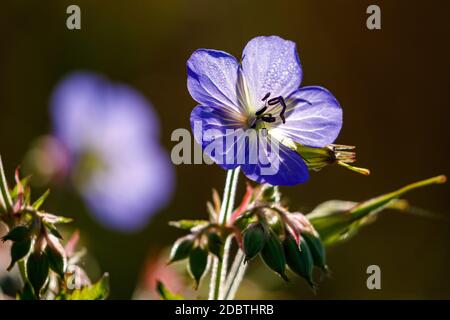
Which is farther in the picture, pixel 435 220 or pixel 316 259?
pixel 435 220

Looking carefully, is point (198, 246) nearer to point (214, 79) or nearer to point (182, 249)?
point (182, 249)

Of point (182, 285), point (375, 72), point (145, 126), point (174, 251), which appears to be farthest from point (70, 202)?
point (375, 72)

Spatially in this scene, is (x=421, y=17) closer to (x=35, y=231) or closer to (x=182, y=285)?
(x=182, y=285)

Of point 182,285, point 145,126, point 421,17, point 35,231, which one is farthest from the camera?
point 421,17

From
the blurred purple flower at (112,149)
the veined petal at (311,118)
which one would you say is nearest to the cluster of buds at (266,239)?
the veined petal at (311,118)

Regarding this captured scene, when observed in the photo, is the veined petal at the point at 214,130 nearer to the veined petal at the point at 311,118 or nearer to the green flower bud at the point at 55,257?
the veined petal at the point at 311,118

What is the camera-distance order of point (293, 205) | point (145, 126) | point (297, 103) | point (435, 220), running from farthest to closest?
point (435, 220)
point (293, 205)
point (145, 126)
point (297, 103)

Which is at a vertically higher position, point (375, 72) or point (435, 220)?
point (375, 72)

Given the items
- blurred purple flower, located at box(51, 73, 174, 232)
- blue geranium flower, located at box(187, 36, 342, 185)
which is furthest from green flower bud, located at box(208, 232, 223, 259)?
blurred purple flower, located at box(51, 73, 174, 232)
